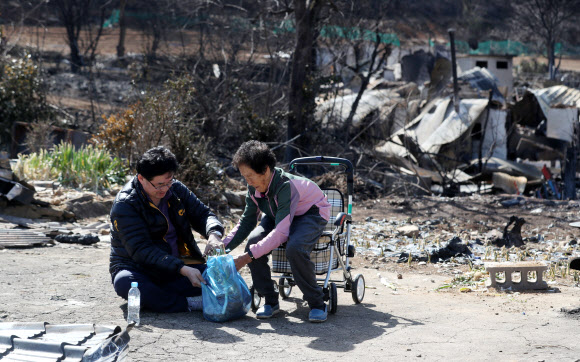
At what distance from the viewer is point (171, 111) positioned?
453 inches

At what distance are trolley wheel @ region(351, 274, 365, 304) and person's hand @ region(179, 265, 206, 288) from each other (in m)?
1.28

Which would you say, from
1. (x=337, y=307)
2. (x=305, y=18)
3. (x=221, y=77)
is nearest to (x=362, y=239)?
(x=337, y=307)

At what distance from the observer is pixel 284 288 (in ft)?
18.5

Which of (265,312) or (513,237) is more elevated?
(265,312)

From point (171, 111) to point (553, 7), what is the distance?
3568 centimetres

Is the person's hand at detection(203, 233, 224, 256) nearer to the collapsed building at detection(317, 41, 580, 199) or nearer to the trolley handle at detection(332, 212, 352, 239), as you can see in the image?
the trolley handle at detection(332, 212, 352, 239)

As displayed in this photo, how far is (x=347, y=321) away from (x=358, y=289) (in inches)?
23.2

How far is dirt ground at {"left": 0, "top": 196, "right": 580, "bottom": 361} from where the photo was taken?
4078mm

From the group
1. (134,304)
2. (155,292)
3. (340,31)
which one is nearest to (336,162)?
(155,292)

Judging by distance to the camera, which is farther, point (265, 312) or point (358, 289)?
point (358, 289)

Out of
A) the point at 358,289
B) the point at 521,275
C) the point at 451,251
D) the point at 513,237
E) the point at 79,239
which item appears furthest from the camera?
the point at 513,237

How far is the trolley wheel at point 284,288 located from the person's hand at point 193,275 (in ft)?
3.39

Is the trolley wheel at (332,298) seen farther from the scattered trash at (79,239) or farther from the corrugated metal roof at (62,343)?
the scattered trash at (79,239)

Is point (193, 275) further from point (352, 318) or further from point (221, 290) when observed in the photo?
point (352, 318)
